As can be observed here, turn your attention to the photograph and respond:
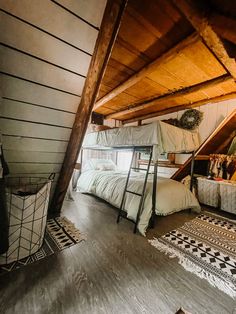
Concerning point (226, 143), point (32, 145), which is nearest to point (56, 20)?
point (32, 145)

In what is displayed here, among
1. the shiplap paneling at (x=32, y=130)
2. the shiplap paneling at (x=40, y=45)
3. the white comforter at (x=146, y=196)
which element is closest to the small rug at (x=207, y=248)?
the white comforter at (x=146, y=196)

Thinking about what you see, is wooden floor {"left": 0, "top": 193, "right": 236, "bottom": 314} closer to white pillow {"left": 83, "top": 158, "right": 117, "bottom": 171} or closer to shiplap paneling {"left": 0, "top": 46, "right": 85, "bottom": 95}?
shiplap paneling {"left": 0, "top": 46, "right": 85, "bottom": 95}

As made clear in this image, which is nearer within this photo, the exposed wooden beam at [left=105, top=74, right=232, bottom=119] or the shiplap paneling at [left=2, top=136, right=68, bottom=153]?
the shiplap paneling at [left=2, top=136, right=68, bottom=153]

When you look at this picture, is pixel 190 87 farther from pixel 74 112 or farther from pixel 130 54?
pixel 74 112

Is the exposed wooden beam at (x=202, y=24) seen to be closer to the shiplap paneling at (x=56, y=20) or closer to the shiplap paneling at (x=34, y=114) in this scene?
the shiplap paneling at (x=56, y=20)

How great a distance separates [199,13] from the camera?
154 cm

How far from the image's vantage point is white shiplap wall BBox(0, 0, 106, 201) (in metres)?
1.04

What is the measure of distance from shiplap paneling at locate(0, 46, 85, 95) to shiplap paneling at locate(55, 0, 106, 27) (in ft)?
1.34

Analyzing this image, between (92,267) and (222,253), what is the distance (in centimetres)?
151

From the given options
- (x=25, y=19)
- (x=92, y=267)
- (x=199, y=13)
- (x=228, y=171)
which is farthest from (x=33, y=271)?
(x=228, y=171)

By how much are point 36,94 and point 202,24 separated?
5.71 feet

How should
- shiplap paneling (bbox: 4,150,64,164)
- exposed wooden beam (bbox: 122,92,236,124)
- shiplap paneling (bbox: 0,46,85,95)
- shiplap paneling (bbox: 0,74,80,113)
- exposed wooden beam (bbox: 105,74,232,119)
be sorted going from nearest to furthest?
shiplap paneling (bbox: 0,46,85,95), shiplap paneling (bbox: 0,74,80,113), shiplap paneling (bbox: 4,150,64,164), exposed wooden beam (bbox: 105,74,232,119), exposed wooden beam (bbox: 122,92,236,124)

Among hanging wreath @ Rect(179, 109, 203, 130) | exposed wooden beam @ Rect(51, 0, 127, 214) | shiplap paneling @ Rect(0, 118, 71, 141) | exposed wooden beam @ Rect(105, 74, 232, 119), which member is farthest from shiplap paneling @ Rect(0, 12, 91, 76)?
hanging wreath @ Rect(179, 109, 203, 130)

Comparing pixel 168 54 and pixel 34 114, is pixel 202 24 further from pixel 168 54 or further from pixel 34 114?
pixel 34 114
